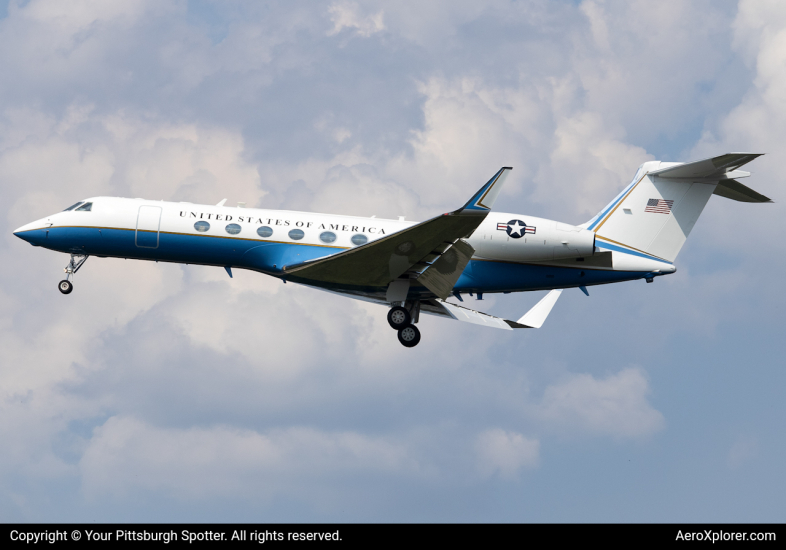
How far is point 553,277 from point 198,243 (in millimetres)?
10546

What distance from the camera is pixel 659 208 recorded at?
1141 inches

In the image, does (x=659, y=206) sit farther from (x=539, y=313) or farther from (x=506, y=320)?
(x=506, y=320)

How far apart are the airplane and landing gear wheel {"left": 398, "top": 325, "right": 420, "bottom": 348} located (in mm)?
30

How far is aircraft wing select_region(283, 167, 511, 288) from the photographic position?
2397 cm

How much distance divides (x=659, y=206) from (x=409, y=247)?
8.54m

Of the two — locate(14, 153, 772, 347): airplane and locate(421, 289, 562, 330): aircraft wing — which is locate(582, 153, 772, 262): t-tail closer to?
locate(14, 153, 772, 347): airplane

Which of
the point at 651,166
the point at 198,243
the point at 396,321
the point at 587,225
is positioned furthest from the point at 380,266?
the point at 651,166

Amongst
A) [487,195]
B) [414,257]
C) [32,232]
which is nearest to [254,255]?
[414,257]

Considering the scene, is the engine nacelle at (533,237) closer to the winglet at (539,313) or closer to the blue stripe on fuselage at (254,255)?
the blue stripe on fuselage at (254,255)

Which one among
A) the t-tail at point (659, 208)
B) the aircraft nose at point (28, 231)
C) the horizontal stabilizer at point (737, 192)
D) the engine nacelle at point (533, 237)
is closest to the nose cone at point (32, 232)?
the aircraft nose at point (28, 231)

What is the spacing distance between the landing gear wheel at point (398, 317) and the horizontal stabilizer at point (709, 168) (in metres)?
8.74

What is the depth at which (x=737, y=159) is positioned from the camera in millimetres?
26578

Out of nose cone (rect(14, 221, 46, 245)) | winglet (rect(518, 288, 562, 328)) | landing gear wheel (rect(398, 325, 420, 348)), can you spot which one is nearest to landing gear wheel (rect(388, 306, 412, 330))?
landing gear wheel (rect(398, 325, 420, 348))

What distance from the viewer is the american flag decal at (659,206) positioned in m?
29.0
